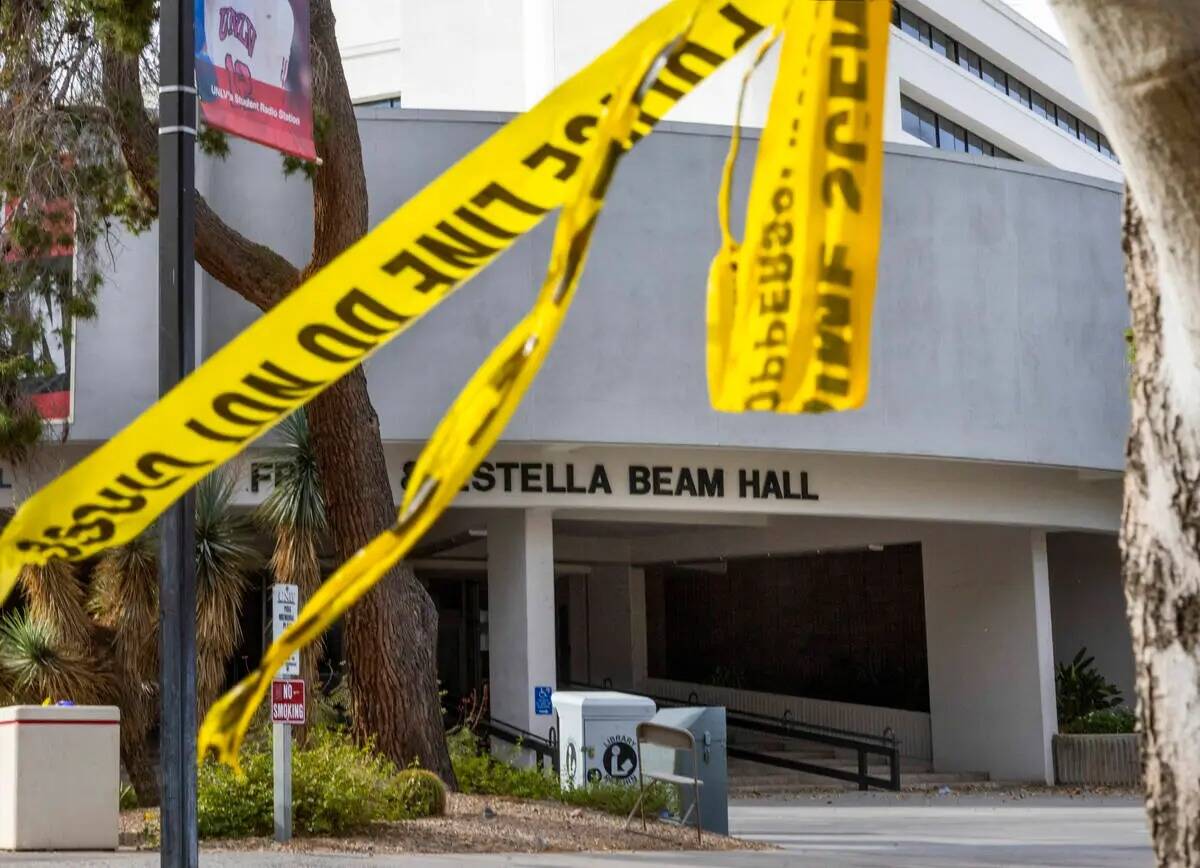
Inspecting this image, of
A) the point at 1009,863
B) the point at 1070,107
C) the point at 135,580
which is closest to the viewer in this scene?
the point at 1009,863

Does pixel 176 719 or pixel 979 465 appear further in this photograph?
pixel 979 465

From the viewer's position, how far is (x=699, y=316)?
24281 mm

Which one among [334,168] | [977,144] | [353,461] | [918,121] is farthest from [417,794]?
[977,144]

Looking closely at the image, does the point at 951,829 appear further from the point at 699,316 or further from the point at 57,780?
the point at 57,780

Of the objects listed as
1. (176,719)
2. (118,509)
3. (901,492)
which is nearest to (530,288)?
(901,492)

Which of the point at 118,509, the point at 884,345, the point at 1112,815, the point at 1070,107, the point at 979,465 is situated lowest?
the point at 1112,815

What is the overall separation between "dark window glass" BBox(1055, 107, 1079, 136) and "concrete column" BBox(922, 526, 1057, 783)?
24286mm

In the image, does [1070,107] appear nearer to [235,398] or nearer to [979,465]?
[979,465]

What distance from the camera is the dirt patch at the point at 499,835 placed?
A: 534 inches

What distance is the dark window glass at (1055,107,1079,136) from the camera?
50438 mm

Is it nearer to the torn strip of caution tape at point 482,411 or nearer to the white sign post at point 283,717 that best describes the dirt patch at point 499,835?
A: the white sign post at point 283,717

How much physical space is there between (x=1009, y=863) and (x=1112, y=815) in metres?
8.03

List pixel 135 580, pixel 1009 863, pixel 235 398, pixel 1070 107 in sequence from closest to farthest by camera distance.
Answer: pixel 235 398 → pixel 1009 863 → pixel 135 580 → pixel 1070 107

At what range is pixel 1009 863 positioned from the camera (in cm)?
1384
